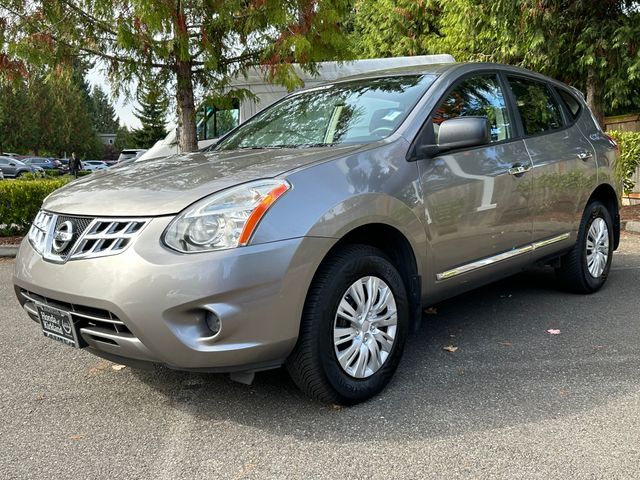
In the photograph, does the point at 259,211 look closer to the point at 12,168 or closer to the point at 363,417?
the point at 363,417

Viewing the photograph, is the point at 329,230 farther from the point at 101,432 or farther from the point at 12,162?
the point at 12,162

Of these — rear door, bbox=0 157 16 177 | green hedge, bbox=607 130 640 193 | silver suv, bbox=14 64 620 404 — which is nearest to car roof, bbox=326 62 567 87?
silver suv, bbox=14 64 620 404

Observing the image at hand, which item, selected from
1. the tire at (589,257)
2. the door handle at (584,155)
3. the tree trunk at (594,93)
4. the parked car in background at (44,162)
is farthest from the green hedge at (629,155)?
the parked car in background at (44,162)

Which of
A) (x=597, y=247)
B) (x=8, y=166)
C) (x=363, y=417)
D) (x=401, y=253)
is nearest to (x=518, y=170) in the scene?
(x=401, y=253)

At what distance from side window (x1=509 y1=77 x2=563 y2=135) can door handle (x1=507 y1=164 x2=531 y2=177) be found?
0.33 m

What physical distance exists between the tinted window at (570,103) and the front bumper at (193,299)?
3062 millimetres

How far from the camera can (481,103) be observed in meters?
3.84

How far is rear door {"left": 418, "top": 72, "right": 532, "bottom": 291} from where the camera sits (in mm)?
3238

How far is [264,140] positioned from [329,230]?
4.29 ft

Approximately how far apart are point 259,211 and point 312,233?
0.26 m

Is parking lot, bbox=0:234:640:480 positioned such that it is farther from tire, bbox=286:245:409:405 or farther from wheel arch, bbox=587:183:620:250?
wheel arch, bbox=587:183:620:250

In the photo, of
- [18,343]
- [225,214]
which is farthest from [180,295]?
[18,343]

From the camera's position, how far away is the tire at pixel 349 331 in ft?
8.71

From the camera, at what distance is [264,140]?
3.76 metres
